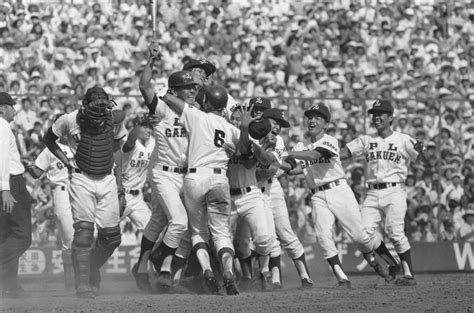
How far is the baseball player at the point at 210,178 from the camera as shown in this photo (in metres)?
10.9

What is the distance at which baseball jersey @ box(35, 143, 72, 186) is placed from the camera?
13.4 metres

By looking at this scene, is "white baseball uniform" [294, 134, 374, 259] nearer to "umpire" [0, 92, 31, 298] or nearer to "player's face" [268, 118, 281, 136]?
"player's face" [268, 118, 281, 136]

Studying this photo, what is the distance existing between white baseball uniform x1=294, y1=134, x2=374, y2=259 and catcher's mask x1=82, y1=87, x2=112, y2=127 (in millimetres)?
2877

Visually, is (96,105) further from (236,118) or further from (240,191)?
(240,191)

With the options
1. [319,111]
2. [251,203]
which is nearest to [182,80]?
[251,203]

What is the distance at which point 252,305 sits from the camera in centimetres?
994

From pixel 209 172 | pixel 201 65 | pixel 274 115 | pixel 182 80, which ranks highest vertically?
pixel 201 65

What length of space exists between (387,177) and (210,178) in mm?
3401

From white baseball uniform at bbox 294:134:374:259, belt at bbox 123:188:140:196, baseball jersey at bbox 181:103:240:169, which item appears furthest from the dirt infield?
belt at bbox 123:188:140:196

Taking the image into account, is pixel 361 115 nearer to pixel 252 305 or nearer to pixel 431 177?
pixel 431 177

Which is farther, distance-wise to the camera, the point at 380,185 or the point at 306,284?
the point at 380,185

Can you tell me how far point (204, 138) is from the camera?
432 inches

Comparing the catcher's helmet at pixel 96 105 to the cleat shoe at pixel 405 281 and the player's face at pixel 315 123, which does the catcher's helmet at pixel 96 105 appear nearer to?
the player's face at pixel 315 123

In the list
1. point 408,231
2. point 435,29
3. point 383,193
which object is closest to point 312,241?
point 408,231
